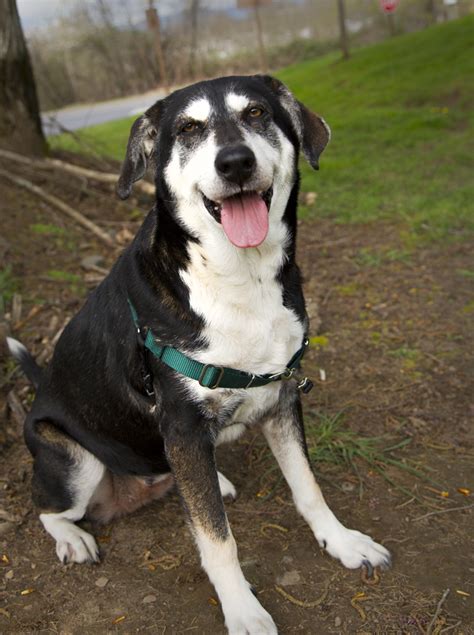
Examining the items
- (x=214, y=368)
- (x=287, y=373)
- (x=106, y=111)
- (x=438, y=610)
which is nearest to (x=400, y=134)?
(x=287, y=373)

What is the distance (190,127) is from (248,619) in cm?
187

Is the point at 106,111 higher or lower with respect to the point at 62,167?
lower

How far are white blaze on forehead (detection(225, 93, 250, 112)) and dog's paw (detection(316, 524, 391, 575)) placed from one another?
1790 millimetres

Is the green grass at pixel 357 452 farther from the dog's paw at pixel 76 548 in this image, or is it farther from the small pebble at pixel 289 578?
the dog's paw at pixel 76 548

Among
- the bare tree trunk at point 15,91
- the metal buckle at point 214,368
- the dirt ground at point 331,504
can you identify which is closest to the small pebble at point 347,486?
the dirt ground at point 331,504

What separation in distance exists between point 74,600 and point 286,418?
45.5 inches

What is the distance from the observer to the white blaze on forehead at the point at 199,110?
2.38 meters

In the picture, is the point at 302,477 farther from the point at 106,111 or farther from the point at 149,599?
the point at 106,111

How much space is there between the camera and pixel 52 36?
76.9 feet

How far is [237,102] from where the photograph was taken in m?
2.41

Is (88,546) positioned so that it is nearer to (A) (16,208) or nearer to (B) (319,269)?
(B) (319,269)

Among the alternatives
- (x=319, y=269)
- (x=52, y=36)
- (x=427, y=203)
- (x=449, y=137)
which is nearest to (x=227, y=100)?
(x=319, y=269)

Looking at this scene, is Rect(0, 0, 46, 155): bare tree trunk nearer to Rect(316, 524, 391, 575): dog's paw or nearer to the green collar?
the green collar

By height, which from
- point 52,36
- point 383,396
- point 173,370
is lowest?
point 383,396
